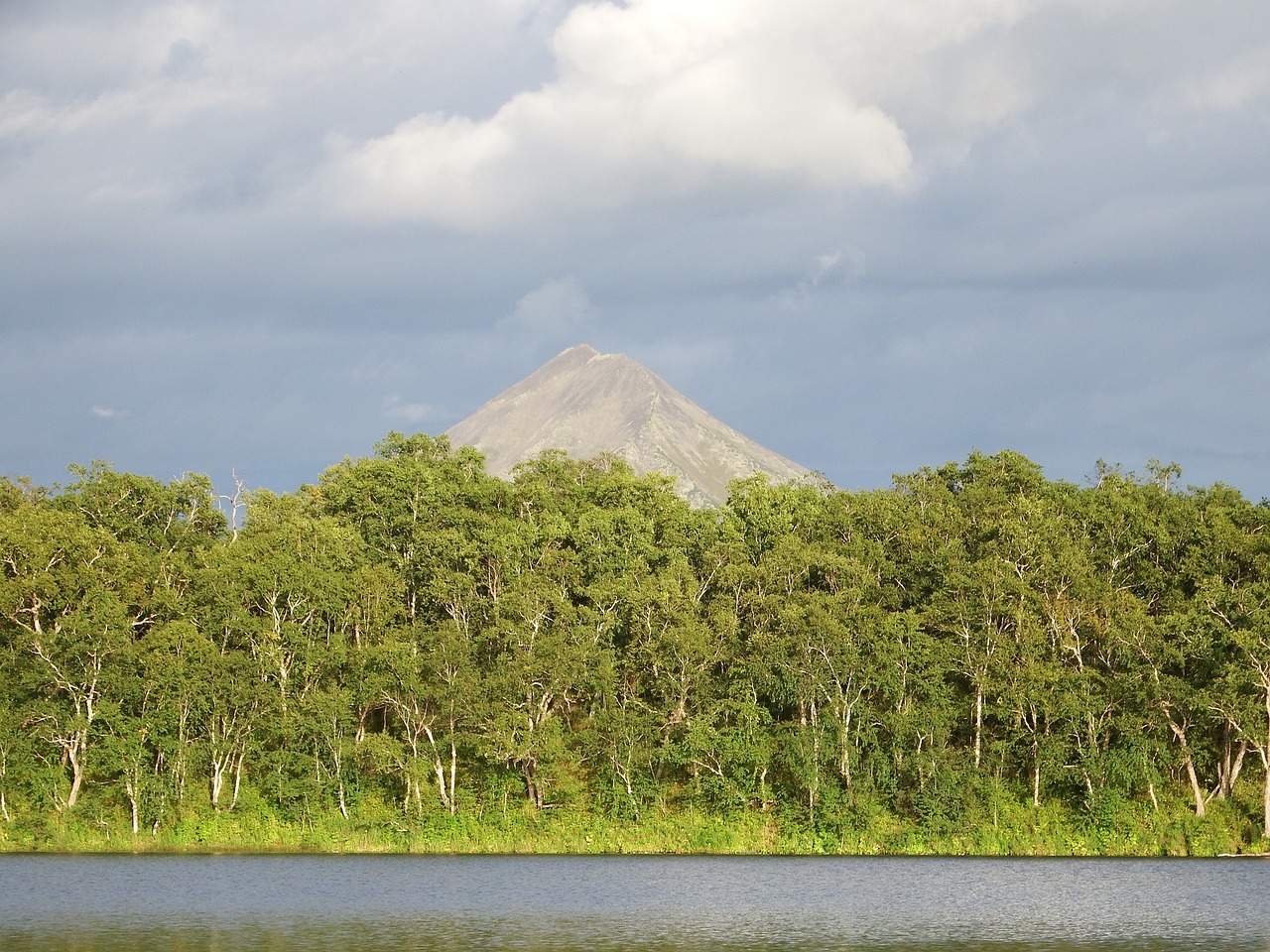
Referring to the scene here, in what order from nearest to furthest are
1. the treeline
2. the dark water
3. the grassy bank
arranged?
the dark water → the grassy bank → the treeline

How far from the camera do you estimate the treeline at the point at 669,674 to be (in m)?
72.1

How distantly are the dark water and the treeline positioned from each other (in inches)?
311

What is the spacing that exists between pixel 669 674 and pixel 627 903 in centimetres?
2904

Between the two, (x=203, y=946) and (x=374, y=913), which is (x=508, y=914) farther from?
(x=203, y=946)

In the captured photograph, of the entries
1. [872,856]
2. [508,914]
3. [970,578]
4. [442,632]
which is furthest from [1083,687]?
[508,914]

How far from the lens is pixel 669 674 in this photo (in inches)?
3029

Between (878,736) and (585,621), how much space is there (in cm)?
1655

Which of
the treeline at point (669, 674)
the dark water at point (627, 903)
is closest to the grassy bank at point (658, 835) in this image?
the treeline at point (669, 674)

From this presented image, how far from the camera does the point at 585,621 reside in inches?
3145

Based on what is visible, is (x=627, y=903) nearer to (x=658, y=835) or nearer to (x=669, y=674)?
(x=658, y=835)

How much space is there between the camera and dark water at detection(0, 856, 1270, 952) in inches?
1537

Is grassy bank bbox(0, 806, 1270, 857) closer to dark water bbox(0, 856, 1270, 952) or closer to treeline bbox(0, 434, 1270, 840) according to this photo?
treeline bbox(0, 434, 1270, 840)

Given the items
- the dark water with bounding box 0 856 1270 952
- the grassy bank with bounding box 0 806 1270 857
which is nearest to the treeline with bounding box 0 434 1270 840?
the grassy bank with bounding box 0 806 1270 857

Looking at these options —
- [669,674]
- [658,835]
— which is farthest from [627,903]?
[669,674]
